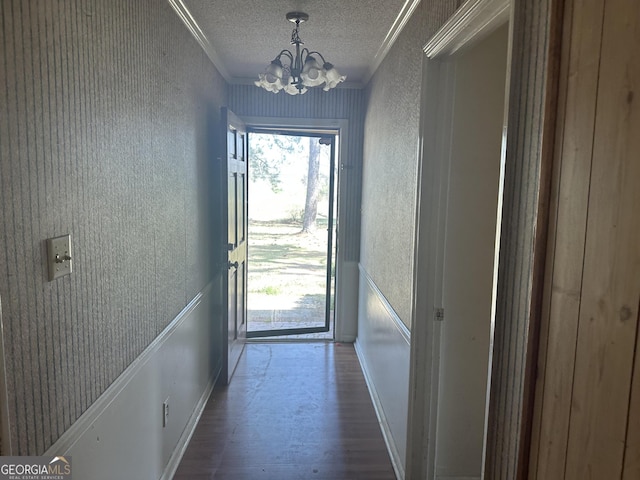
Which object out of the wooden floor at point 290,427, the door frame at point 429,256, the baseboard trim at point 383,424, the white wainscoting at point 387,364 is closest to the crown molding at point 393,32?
the door frame at point 429,256

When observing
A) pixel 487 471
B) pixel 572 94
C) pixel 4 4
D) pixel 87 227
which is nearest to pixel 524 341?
pixel 487 471

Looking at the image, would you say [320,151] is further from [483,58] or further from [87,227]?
[87,227]

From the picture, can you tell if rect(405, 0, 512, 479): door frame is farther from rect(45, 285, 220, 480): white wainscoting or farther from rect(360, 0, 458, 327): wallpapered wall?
rect(45, 285, 220, 480): white wainscoting

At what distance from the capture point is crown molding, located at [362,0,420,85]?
2303mm

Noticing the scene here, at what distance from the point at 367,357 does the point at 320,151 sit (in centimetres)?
334

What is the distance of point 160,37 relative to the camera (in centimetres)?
205

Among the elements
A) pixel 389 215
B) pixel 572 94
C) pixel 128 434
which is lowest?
pixel 128 434

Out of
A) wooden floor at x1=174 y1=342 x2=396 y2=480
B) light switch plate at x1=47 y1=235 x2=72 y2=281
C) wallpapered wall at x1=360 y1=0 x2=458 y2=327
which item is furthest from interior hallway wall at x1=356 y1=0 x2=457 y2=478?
light switch plate at x1=47 y1=235 x2=72 y2=281

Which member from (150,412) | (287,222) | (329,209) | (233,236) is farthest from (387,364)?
(287,222)

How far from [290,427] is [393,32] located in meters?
2.59

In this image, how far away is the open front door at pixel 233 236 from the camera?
3.29 meters

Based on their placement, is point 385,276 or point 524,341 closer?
point 524,341

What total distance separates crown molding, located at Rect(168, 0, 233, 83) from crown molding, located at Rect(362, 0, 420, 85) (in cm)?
118

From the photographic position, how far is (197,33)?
2.72 meters
